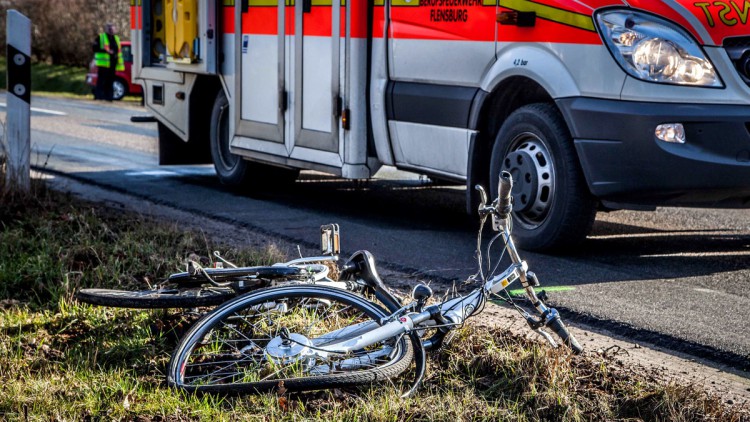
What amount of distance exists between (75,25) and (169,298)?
2862 centimetres

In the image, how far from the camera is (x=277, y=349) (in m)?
3.90

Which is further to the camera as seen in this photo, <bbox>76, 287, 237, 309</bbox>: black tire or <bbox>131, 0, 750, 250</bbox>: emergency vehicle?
<bbox>131, 0, 750, 250</bbox>: emergency vehicle

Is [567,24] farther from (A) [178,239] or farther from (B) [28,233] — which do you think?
(B) [28,233]

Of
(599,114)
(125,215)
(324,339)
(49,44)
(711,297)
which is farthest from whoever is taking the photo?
(49,44)

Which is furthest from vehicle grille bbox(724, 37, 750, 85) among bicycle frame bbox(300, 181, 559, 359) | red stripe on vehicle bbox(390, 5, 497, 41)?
bicycle frame bbox(300, 181, 559, 359)

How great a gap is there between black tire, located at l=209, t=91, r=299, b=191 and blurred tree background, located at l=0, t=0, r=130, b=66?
21.9 m

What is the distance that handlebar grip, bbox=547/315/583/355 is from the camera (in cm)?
397

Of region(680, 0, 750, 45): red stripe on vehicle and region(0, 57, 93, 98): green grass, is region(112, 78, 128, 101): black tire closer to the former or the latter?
region(0, 57, 93, 98): green grass

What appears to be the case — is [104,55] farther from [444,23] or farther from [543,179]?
[543,179]

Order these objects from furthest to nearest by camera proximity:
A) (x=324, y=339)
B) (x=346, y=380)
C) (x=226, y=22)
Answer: (x=226, y=22) → (x=324, y=339) → (x=346, y=380)

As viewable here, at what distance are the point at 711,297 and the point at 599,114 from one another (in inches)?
48.0

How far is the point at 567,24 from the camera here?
248 inches

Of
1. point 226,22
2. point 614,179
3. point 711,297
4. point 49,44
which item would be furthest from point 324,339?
point 49,44

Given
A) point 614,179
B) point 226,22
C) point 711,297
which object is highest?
point 226,22
